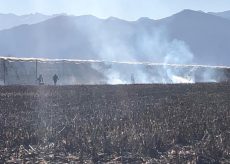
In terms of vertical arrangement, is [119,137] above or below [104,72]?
below

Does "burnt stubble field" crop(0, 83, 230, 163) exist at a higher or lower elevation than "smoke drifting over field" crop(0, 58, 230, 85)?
lower

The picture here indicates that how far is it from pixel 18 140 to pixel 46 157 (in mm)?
2004

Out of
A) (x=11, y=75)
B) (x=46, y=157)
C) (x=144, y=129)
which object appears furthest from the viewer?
(x=11, y=75)

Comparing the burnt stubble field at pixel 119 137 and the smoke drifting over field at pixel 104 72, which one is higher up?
the smoke drifting over field at pixel 104 72

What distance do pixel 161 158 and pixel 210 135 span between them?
2.28m

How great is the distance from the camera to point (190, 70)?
8756 centimetres

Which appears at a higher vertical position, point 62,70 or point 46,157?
point 62,70

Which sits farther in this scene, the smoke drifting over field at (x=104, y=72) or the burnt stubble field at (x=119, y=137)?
the smoke drifting over field at (x=104, y=72)

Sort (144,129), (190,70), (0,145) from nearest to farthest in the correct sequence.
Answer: (0,145) → (144,129) → (190,70)

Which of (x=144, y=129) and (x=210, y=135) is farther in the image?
(x=144, y=129)

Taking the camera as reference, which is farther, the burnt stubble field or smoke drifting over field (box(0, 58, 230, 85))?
smoke drifting over field (box(0, 58, 230, 85))

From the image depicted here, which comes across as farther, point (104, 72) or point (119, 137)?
point (104, 72)

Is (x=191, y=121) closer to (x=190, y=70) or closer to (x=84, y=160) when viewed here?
(x=84, y=160)

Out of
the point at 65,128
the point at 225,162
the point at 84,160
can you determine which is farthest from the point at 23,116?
the point at 225,162
